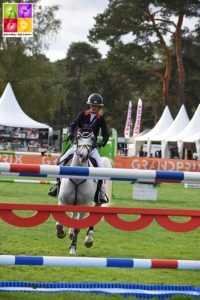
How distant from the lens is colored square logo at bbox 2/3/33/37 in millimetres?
47125

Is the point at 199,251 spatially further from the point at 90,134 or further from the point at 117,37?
the point at 117,37

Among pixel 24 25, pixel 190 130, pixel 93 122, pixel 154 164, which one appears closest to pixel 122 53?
pixel 24 25

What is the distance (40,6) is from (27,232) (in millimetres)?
46727

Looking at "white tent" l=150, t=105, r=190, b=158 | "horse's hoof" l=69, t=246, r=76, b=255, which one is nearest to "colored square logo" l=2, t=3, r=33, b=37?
"white tent" l=150, t=105, r=190, b=158

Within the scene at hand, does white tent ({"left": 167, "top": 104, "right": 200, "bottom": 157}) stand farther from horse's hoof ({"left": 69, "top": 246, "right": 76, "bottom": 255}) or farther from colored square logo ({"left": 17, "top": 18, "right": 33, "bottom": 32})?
horse's hoof ({"left": 69, "top": 246, "right": 76, "bottom": 255})

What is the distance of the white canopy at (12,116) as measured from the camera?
34.5 metres

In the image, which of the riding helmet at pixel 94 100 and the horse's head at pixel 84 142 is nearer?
the horse's head at pixel 84 142

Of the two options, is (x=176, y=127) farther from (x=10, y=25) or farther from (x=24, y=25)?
(x=10, y=25)

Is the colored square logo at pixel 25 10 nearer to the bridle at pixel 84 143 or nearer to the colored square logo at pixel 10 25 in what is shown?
the colored square logo at pixel 10 25

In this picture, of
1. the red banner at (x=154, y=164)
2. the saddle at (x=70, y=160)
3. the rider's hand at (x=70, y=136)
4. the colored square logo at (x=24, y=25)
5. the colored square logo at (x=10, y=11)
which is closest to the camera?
the saddle at (x=70, y=160)

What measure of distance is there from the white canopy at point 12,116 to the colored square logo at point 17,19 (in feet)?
41.6

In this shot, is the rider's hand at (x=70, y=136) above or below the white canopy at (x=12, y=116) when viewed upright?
below

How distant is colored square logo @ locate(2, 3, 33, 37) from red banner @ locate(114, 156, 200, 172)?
75.5ft

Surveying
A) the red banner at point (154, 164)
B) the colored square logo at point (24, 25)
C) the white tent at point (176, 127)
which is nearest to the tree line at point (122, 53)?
the colored square logo at point (24, 25)
